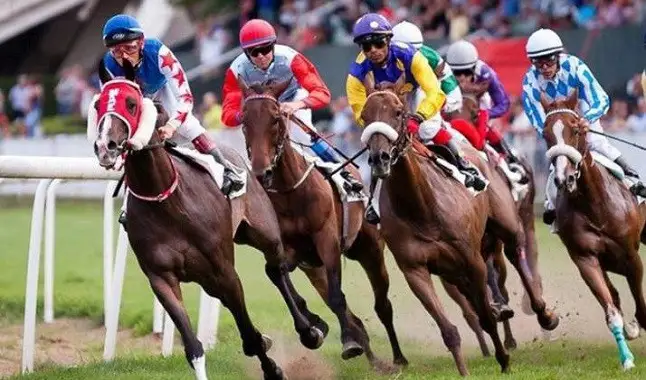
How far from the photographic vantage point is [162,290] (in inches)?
342

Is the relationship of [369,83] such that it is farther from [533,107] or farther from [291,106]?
[533,107]

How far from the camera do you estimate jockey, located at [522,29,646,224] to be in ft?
33.8


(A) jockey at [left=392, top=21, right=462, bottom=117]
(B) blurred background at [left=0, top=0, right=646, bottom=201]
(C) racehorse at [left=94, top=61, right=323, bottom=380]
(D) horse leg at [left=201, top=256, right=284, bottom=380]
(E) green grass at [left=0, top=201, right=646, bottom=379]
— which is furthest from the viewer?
(B) blurred background at [left=0, top=0, right=646, bottom=201]

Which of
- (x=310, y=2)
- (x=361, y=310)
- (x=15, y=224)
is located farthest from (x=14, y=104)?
(x=361, y=310)

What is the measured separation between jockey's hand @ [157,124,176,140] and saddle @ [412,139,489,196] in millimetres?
1615

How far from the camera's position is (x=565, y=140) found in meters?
9.64

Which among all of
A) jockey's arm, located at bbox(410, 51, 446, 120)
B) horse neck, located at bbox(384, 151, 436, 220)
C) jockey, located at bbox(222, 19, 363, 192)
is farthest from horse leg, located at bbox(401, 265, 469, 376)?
jockey, located at bbox(222, 19, 363, 192)

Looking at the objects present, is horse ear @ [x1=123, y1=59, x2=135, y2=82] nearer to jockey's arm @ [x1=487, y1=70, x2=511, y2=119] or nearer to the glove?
the glove

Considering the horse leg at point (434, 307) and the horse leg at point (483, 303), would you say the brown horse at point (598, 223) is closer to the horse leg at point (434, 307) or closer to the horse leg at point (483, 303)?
the horse leg at point (483, 303)

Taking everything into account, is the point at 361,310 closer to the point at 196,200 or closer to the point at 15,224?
the point at 196,200

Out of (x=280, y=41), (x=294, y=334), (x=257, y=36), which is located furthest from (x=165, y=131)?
(x=280, y=41)

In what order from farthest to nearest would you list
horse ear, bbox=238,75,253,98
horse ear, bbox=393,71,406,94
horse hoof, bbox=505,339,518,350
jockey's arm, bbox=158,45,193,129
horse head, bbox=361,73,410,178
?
horse hoof, bbox=505,339,518,350
horse ear, bbox=238,75,253,98
horse ear, bbox=393,71,406,94
jockey's arm, bbox=158,45,193,129
horse head, bbox=361,73,410,178

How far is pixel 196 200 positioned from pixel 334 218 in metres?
1.59

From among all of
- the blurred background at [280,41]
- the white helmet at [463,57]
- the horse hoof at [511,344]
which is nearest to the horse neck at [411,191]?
the horse hoof at [511,344]
